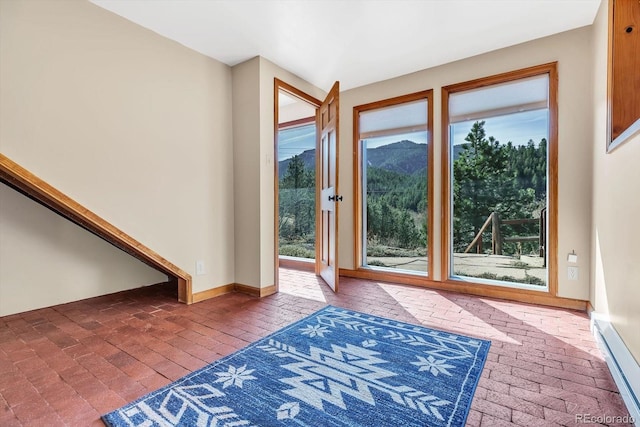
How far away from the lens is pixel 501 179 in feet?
9.91

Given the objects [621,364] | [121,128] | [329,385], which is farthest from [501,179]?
[121,128]

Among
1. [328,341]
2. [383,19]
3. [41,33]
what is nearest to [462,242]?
[328,341]

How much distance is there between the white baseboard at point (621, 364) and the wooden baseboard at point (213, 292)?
293 centimetres

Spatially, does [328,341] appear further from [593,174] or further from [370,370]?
[593,174]

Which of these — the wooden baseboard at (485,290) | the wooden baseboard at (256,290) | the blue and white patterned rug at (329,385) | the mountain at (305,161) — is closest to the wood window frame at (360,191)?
the wooden baseboard at (485,290)

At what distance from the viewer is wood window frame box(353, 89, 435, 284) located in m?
3.33

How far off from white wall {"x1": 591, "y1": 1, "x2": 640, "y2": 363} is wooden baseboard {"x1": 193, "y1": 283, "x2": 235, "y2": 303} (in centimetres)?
299

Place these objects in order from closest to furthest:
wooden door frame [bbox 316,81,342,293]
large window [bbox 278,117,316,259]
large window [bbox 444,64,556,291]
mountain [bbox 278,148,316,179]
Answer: large window [bbox 444,64,556,291] < wooden door frame [bbox 316,81,342,293] < mountain [bbox 278,148,316,179] < large window [bbox 278,117,316,259]

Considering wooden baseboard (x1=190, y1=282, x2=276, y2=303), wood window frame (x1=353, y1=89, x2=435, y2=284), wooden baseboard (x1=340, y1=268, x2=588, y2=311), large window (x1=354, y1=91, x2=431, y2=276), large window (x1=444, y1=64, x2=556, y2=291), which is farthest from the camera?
large window (x1=354, y1=91, x2=431, y2=276)

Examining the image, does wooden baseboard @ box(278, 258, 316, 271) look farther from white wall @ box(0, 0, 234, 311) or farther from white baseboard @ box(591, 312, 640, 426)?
A: white baseboard @ box(591, 312, 640, 426)

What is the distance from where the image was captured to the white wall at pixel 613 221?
1443 millimetres

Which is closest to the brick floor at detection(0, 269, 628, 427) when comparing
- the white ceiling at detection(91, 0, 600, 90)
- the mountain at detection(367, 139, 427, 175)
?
the mountain at detection(367, 139, 427, 175)

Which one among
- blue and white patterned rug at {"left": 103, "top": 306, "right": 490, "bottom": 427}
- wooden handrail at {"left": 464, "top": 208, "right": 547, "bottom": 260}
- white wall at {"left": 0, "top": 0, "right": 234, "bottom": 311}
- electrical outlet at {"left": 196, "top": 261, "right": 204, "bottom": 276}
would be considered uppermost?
white wall at {"left": 0, "top": 0, "right": 234, "bottom": 311}

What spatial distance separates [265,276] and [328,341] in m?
1.26
